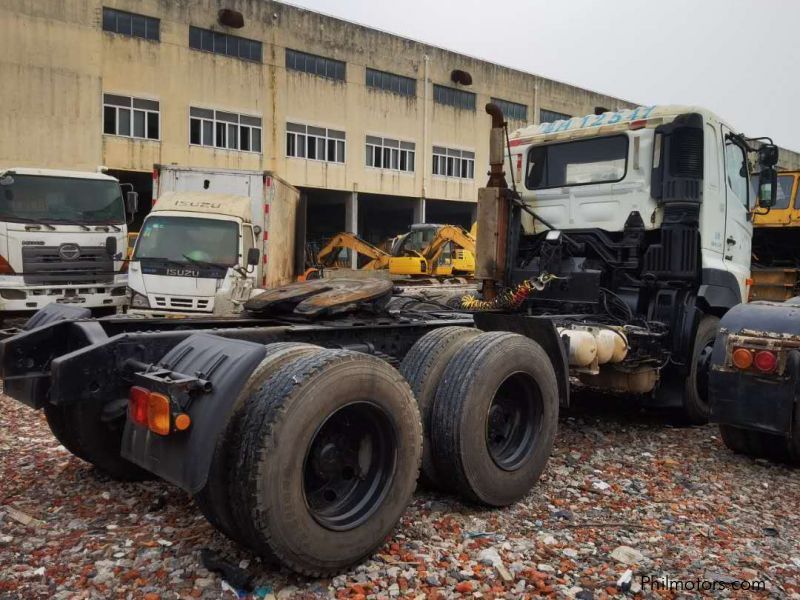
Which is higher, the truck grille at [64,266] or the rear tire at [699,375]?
the truck grille at [64,266]

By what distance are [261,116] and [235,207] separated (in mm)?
17513

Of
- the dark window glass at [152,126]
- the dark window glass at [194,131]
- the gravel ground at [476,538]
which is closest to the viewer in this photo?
the gravel ground at [476,538]

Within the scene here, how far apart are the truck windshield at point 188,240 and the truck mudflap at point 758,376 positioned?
7.18 m

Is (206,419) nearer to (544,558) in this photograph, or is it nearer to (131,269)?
(544,558)

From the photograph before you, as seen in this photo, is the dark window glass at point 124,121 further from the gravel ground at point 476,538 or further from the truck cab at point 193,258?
the gravel ground at point 476,538

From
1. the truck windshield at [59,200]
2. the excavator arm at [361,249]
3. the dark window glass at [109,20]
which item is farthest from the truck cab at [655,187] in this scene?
the dark window glass at [109,20]

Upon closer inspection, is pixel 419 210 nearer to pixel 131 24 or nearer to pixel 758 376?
pixel 131 24

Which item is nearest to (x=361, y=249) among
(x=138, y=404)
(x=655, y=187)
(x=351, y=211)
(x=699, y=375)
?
(x=351, y=211)

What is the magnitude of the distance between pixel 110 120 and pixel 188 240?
16.7 meters

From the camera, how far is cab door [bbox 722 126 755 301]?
20.2ft

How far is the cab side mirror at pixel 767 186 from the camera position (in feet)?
21.0

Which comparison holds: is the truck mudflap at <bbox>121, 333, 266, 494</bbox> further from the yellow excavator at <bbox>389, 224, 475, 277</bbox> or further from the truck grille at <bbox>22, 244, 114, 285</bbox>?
the yellow excavator at <bbox>389, 224, 475, 277</bbox>

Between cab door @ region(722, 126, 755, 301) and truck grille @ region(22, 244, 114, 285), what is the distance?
8.90 meters

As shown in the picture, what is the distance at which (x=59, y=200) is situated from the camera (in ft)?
33.8
